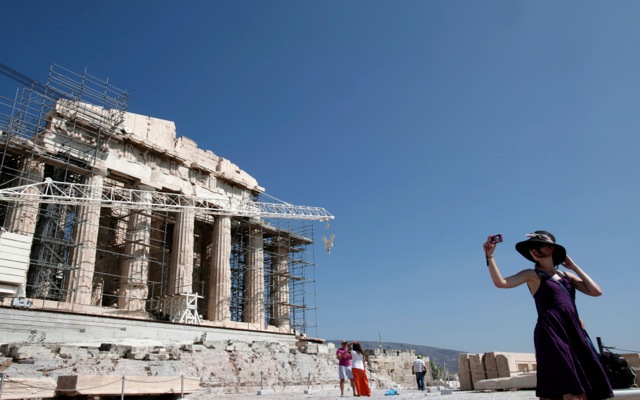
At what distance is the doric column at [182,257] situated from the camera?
3136cm

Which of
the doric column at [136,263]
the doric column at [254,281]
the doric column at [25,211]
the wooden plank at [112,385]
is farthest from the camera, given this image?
the doric column at [254,281]

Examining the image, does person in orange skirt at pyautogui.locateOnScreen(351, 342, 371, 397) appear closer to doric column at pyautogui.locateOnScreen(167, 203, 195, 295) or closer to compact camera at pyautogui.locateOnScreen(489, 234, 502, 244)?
compact camera at pyautogui.locateOnScreen(489, 234, 502, 244)

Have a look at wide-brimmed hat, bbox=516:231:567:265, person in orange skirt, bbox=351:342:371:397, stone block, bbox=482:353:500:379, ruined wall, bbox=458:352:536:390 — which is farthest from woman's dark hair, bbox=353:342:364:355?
wide-brimmed hat, bbox=516:231:567:265

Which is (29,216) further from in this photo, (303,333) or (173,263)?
(303,333)

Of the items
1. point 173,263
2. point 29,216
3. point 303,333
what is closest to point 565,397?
point 29,216

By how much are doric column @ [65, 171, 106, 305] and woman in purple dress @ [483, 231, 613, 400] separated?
2589cm

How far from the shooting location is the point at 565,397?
2969mm

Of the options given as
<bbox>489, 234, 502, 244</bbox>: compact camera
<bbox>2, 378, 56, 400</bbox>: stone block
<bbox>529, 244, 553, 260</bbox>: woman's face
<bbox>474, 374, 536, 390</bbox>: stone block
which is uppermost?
<bbox>489, 234, 502, 244</bbox>: compact camera

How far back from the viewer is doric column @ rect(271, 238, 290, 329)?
39466 millimetres

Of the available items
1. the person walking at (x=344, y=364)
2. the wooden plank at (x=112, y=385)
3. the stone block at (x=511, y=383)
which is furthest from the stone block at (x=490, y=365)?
the wooden plank at (x=112, y=385)

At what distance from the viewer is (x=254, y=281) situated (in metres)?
37.0

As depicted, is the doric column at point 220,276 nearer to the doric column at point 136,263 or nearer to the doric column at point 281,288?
the doric column at point 136,263

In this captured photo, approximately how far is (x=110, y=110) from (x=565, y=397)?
31963mm

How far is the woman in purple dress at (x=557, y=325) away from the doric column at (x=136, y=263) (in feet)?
91.7
